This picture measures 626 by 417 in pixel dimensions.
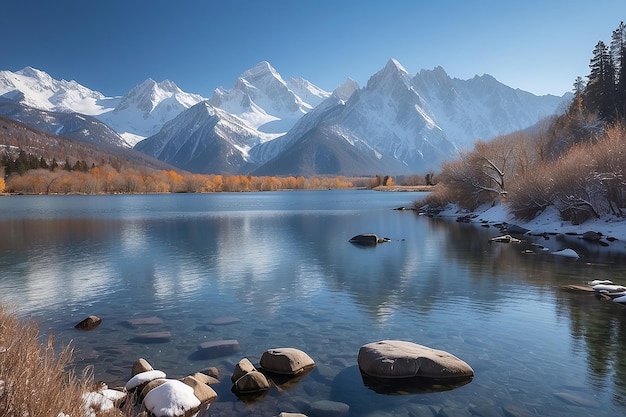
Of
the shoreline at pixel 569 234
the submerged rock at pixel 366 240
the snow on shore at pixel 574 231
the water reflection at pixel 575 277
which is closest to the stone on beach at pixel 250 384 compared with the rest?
the water reflection at pixel 575 277

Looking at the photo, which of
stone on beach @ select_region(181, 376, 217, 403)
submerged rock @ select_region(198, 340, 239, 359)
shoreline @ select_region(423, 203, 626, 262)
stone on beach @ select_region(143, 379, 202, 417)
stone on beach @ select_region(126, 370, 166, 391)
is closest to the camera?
stone on beach @ select_region(143, 379, 202, 417)

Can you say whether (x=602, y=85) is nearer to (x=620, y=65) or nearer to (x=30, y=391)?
(x=620, y=65)

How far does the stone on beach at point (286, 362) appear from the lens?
1338cm

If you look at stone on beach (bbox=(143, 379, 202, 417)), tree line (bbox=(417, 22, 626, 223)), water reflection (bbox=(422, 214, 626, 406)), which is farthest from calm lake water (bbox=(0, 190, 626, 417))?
tree line (bbox=(417, 22, 626, 223))

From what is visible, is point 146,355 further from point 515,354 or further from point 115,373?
point 515,354

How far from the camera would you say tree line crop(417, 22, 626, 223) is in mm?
43500

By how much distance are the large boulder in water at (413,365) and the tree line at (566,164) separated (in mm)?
35410

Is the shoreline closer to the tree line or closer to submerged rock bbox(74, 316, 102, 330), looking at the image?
the tree line

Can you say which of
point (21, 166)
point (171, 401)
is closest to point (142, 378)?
point (171, 401)

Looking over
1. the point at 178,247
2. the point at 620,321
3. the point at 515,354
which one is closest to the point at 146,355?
the point at 515,354

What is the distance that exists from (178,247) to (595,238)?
128 feet

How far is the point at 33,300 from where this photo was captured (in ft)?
73.8

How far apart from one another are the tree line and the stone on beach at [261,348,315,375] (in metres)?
38.0

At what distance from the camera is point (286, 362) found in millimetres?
13445
